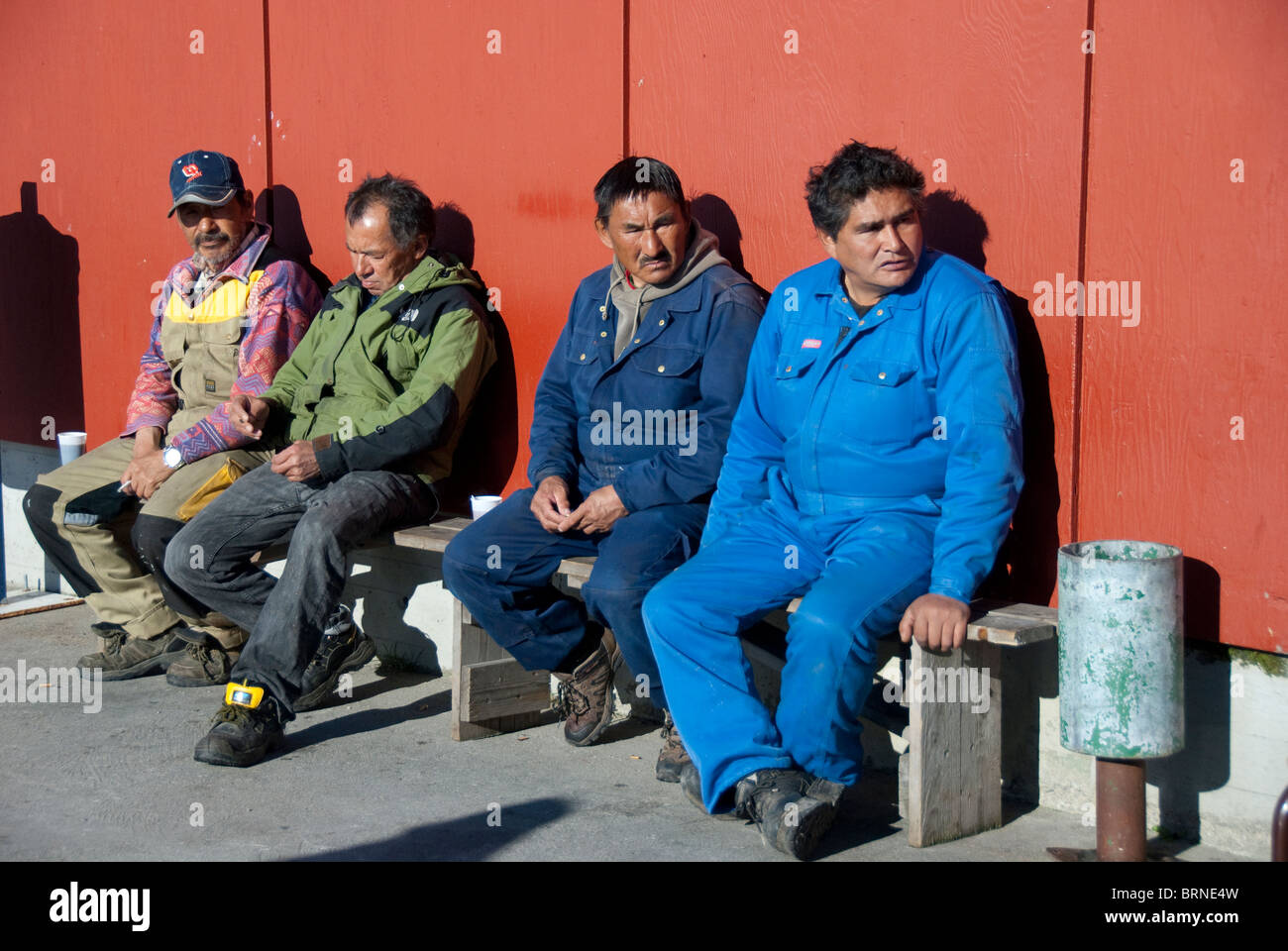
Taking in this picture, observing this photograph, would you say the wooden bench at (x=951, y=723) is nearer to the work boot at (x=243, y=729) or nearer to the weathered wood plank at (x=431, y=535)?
the weathered wood plank at (x=431, y=535)

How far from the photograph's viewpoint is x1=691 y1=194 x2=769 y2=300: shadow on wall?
4.42 metres

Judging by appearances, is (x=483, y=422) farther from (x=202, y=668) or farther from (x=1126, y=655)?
(x=1126, y=655)

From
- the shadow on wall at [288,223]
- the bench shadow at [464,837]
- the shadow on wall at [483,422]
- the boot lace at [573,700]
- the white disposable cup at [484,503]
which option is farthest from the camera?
the shadow on wall at [288,223]

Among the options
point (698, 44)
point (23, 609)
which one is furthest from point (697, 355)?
point (23, 609)

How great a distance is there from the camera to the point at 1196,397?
3.48 metres

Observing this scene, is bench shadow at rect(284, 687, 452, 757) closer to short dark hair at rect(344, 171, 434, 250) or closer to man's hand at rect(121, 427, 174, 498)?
man's hand at rect(121, 427, 174, 498)

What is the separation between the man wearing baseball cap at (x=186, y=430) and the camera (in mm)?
5121

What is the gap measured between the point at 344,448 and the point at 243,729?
1.00 m

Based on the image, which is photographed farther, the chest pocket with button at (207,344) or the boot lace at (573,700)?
the chest pocket with button at (207,344)

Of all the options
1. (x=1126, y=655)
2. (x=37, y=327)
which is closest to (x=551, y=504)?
(x=1126, y=655)

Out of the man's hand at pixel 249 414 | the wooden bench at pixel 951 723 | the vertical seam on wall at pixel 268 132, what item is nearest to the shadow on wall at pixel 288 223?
the vertical seam on wall at pixel 268 132

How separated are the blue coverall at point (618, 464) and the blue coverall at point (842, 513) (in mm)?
214

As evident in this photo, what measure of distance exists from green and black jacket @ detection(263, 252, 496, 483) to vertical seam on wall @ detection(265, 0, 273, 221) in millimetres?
1010
